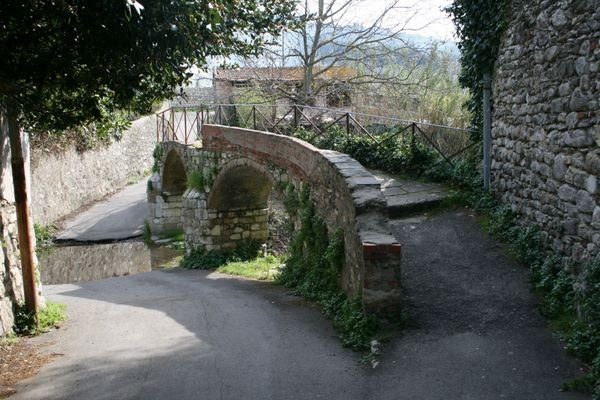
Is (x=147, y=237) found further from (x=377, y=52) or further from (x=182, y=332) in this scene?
(x=182, y=332)

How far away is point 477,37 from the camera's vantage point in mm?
9398

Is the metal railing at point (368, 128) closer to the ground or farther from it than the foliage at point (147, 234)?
farther from it

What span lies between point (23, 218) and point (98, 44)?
3343 millimetres

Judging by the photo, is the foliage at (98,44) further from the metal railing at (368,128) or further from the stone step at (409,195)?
the metal railing at (368,128)

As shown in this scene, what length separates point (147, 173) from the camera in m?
34.0

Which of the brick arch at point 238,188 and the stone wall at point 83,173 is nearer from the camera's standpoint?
the brick arch at point 238,188

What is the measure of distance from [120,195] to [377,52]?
1468cm

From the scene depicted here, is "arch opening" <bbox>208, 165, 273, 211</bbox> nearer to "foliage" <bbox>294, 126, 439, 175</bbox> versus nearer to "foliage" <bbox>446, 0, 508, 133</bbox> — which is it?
"foliage" <bbox>294, 126, 439, 175</bbox>

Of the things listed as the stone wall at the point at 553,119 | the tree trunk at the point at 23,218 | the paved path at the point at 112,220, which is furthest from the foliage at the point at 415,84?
the tree trunk at the point at 23,218

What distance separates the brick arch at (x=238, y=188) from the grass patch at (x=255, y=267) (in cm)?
169

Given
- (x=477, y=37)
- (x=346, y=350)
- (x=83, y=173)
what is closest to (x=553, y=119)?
(x=477, y=37)

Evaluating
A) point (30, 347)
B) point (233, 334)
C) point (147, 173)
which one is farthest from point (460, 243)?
point (147, 173)

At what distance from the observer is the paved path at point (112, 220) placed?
21.9 m

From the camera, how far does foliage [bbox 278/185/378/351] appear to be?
257 inches
